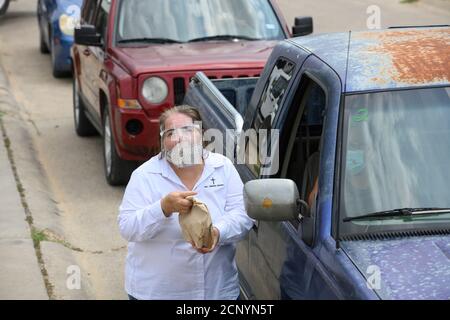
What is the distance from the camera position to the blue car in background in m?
14.7

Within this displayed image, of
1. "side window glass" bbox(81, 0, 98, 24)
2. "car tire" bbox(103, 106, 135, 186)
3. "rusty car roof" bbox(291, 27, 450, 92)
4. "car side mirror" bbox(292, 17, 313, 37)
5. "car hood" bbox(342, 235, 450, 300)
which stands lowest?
"car tire" bbox(103, 106, 135, 186)

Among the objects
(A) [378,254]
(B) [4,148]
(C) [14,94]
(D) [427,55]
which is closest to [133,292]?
(A) [378,254]

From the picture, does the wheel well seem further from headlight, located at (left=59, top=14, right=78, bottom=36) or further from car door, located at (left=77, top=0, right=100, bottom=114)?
headlight, located at (left=59, top=14, right=78, bottom=36)

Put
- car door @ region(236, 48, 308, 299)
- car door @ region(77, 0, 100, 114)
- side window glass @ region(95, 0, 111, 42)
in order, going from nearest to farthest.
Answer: car door @ region(236, 48, 308, 299), side window glass @ region(95, 0, 111, 42), car door @ region(77, 0, 100, 114)

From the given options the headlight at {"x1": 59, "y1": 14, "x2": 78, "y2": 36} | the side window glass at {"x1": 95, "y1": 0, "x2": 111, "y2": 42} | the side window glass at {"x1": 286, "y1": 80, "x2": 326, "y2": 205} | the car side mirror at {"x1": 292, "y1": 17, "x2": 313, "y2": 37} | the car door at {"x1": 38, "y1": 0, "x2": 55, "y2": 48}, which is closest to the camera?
the side window glass at {"x1": 286, "y1": 80, "x2": 326, "y2": 205}

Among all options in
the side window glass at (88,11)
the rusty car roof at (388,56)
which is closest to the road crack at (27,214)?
the side window glass at (88,11)

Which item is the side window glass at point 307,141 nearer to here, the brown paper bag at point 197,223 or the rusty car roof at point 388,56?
the rusty car roof at point 388,56

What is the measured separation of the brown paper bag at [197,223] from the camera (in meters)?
4.28

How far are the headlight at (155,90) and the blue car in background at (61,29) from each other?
5.45 m

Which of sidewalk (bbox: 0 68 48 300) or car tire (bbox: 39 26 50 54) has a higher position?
sidewalk (bbox: 0 68 48 300)

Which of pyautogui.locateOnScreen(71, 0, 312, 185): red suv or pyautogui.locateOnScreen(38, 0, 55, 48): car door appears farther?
pyautogui.locateOnScreen(38, 0, 55, 48): car door

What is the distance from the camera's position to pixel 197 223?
4273 mm

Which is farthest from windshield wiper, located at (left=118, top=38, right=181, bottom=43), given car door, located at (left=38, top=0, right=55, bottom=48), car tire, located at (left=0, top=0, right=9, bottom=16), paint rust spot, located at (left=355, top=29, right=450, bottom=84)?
car tire, located at (left=0, top=0, right=9, bottom=16)

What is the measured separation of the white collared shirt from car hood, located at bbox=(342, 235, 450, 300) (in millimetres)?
686
